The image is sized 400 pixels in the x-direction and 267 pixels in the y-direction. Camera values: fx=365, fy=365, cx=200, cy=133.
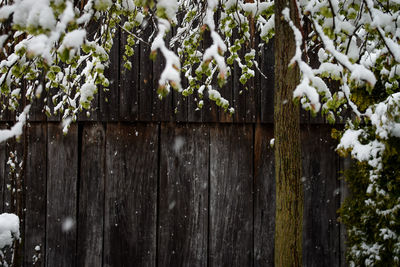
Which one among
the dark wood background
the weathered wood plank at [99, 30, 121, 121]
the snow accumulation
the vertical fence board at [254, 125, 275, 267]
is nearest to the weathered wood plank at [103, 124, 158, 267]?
the dark wood background

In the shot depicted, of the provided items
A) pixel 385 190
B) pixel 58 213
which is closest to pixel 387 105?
pixel 385 190

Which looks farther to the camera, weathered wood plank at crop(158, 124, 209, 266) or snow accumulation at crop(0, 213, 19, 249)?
weathered wood plank at crop(158, 124, 209, 266)

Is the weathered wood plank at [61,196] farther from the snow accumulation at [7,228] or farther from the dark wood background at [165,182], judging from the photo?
the snow accumulation at [7,228]

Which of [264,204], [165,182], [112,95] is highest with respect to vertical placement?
[112,95]

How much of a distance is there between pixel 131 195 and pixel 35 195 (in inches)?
34.4

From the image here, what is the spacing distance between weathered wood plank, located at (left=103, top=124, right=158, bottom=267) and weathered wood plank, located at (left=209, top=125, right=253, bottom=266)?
53 centimetres

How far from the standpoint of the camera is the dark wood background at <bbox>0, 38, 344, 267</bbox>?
128 inches

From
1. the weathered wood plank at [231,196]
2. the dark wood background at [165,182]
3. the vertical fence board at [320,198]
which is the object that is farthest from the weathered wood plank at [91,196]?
the vertical fence board at [320,198]

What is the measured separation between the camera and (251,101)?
3.24 metres

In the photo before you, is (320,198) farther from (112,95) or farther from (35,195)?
(35,195)

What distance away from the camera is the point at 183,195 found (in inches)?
129

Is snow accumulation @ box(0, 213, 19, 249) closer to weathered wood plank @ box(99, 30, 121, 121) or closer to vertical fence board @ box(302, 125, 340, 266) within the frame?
weathered wood plank @ box(99, 30, 121, 121)

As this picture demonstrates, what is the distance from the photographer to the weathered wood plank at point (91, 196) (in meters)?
3.28

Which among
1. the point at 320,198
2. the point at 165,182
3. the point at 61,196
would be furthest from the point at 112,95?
the point at 320,198
